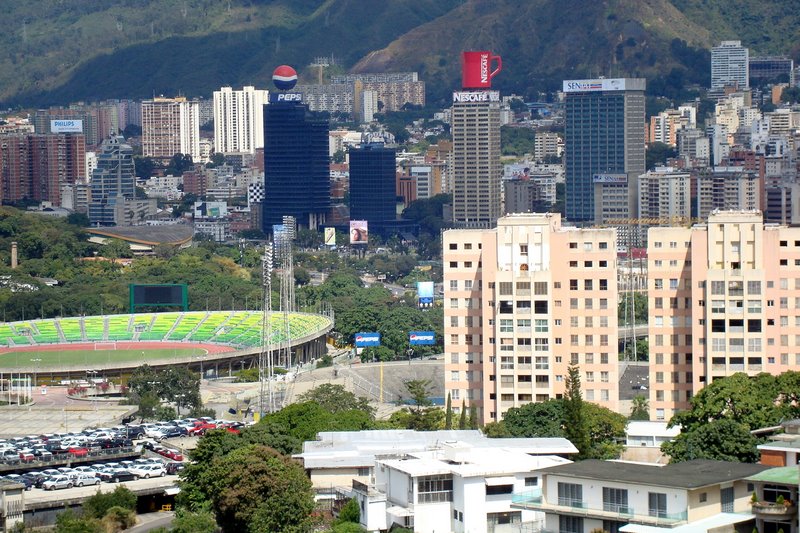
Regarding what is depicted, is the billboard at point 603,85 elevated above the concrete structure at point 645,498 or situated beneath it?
elevated above

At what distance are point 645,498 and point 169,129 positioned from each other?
15827 centimetres

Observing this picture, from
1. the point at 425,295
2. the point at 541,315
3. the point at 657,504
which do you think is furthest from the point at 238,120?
the point at 657,504

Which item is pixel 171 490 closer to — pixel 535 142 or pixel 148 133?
pixel 535 142

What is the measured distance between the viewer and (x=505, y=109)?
18012 centimetres

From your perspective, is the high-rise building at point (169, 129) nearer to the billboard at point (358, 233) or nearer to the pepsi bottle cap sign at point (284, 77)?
the pepsi bottle cap sign at point (284, 77)

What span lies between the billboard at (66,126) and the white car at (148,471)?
11600cm

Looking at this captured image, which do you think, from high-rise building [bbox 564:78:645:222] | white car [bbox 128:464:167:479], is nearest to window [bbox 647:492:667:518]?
white car [bbox 128:464:167:479]

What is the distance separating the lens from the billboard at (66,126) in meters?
156

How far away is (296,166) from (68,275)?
135 feet

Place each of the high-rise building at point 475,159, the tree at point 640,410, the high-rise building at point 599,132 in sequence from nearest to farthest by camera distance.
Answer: the tree at point 640,410 → the high-rise building at point 475,159 → the high-rise building at point 599,132

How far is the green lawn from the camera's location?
2717 inches

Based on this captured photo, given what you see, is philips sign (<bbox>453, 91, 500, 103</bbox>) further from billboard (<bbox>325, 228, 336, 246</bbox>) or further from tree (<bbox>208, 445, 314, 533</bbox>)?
tree (<bbox>208, 445, 314, 533</bbox>)

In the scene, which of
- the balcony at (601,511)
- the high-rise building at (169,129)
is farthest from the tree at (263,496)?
the high-rise building at (169,129)

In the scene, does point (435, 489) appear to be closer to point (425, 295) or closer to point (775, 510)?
point (775, 510)
